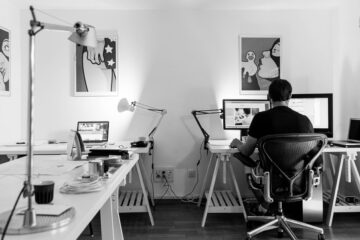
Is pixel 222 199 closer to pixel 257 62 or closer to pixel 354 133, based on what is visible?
pixel 354 133

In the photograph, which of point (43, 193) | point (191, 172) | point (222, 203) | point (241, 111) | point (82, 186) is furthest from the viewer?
point (191, 172)

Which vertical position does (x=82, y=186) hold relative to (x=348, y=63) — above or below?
below

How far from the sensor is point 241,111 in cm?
320

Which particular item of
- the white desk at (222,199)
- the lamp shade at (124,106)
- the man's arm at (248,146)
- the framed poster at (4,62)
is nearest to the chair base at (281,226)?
the white desk at (222,199)

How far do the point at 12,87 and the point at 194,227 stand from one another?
240cm

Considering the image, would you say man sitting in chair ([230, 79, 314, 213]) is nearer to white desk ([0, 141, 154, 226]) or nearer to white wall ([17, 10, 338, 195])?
white desk ([0, 141, 154, 226])

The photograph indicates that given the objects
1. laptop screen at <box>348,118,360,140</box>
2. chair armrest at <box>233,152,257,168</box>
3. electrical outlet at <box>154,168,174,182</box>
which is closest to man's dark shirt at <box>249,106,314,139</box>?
chair armrest at <box>233,152,257,168</box>

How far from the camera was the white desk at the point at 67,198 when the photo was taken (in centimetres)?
80

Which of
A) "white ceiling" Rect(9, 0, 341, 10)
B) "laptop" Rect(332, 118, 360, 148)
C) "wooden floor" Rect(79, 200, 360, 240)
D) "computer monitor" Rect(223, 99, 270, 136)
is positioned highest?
"white ceiling" Rect(9, 0, 341, 10)

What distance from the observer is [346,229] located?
2.67 metres

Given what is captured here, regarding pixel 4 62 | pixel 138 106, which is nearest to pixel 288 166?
pixel 138 106

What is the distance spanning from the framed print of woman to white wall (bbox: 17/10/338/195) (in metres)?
0.29

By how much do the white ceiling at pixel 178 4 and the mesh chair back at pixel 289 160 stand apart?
1847 mm

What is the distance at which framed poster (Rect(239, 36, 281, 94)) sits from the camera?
11.5 ft
